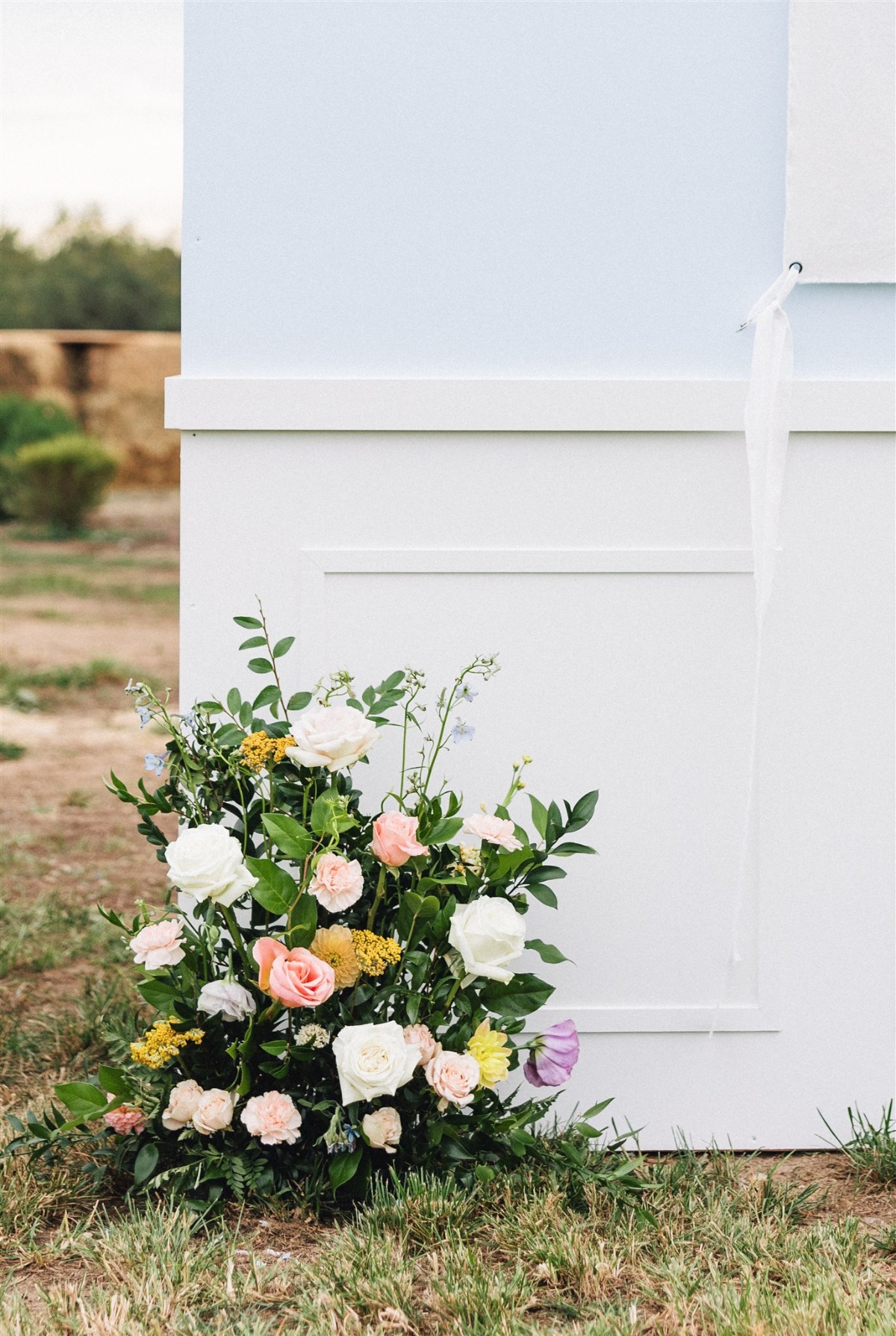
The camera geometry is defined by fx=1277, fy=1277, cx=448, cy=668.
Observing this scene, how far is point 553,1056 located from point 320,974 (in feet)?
1.34

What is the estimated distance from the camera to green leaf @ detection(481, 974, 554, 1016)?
1.86 m

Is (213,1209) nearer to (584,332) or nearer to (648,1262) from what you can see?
(648,1262)

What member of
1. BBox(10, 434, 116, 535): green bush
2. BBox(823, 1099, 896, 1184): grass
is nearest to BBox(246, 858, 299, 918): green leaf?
BBox(823, 1099, 896, 1184): grass

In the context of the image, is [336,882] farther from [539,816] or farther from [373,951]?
[539,816]

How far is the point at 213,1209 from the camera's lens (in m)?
1.79

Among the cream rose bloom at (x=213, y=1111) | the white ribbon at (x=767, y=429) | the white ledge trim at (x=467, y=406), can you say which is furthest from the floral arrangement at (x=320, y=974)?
the white ribbon at (x=767, y=429)

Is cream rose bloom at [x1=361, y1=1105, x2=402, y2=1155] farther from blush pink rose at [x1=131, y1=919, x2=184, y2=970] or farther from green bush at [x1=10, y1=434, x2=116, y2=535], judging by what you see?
green bush at [x1=10, y1=434, x2=116, y2=535]

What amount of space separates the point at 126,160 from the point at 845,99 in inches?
455

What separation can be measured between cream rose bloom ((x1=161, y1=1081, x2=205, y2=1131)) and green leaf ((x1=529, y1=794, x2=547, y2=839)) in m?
0.61

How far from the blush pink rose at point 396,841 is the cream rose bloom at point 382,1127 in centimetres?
34

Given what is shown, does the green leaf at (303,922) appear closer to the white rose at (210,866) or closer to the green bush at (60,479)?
the white rose at (210,866)

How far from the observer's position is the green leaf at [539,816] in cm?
189

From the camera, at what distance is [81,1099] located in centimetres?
179

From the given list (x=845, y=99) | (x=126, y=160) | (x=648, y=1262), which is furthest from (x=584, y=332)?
(x=126, y=160)
